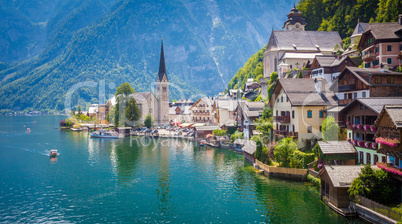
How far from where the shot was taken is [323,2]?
91.9 metres

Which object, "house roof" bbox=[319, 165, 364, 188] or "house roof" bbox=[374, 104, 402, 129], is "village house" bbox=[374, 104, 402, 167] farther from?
"house roof" bbox=[319, 165, 364, 188]

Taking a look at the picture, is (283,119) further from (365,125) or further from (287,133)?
(365,125)

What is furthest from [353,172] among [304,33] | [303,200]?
[304,33]

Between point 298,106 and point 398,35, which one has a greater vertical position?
point 398,35

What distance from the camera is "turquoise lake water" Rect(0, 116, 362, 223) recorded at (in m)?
28.6

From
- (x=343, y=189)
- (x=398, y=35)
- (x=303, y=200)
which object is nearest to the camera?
(x=343, y=189)

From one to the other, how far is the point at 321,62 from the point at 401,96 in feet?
62.3

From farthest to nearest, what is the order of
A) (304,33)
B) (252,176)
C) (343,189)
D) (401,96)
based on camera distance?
1. (304,33)
2. (252,176)
3. (401,96)
4. (343,189)

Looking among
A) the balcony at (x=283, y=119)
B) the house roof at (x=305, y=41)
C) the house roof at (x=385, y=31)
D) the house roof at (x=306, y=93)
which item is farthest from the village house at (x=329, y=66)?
the house roof at (x=305, y=41)

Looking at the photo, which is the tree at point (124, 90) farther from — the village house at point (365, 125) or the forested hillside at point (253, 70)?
the village house at point (365, 125)

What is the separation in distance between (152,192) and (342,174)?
20325 mm

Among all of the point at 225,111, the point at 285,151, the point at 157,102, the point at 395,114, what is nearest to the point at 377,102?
the point at 395,114

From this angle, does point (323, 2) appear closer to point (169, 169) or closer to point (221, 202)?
point (169, 169)

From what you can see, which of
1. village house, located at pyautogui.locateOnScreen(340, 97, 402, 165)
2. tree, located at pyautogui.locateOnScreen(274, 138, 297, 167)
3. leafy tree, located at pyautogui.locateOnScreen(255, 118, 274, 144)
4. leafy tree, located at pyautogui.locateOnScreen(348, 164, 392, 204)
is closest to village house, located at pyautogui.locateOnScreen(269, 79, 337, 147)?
leafy tree, located at pyautogui.locateOnScreen(255, 118, 274, 144)
